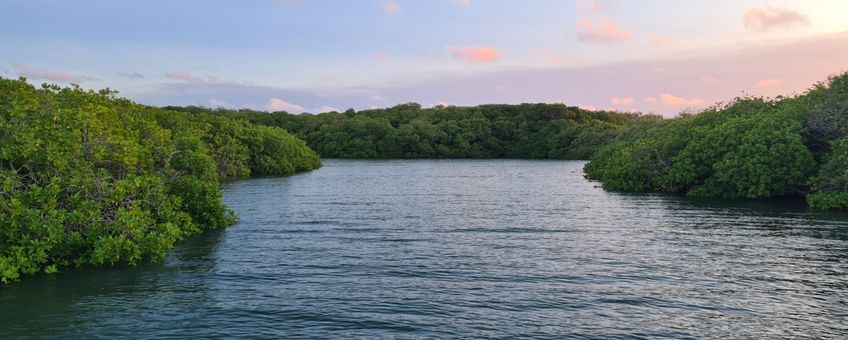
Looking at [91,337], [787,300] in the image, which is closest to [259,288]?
[91,337]

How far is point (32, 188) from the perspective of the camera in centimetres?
2167

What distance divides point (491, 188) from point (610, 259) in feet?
120

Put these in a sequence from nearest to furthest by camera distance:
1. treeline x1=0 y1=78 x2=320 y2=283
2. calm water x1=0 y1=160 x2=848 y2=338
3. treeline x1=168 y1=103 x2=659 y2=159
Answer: calm water x1=0 y1=160 x2=848 y2=338, treeline x1=0 y1=78 x2=320 y2=283, treeline x1=168 y1=103 x2=659 y2=159

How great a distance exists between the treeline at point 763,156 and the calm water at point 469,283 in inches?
325

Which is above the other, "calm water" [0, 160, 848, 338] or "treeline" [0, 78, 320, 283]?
"treeline" [0, 78, 320, 283]

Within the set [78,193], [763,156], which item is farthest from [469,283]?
[763,156]

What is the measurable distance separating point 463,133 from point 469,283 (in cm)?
15713

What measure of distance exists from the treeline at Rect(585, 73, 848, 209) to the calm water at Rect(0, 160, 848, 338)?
8.25 meters

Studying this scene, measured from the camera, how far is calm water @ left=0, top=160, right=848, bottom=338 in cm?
1648

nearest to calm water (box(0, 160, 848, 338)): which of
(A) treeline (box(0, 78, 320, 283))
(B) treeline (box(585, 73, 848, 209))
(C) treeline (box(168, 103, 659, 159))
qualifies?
(A) treeline (box(0, 78, 320, 283))

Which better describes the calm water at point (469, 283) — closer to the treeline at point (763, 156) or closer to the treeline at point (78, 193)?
the treeline at point (78, 193)

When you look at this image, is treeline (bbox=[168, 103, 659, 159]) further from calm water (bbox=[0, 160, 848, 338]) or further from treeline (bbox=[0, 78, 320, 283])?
treeline (bbox=[0, 78, 320, 283])

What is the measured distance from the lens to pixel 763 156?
46.6m

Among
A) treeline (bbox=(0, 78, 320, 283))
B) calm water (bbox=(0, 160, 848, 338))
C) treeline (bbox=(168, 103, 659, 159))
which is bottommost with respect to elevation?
calm water (bbox=(0, 160, 848, 338))
